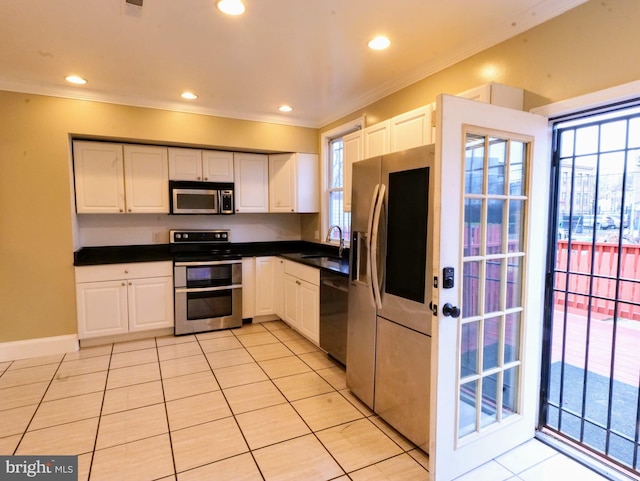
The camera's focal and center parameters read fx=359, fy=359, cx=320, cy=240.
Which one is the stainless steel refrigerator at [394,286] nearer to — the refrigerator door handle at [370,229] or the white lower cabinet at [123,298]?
the refrigerator door handle at [370,229]

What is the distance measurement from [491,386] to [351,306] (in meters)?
1.03

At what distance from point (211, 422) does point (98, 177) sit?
9.42 feet

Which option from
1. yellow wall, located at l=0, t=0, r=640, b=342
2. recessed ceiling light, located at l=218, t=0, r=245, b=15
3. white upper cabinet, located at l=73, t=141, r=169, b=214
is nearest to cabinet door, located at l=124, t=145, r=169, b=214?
white upper cabinet, located at l=73, t=141, r=169, b=214

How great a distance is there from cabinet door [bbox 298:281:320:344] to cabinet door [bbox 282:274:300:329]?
9 cm

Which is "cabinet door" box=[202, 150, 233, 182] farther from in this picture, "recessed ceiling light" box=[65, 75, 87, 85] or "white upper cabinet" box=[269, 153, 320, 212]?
"recessed ceiling light" box=[65, 75, 87, 85]

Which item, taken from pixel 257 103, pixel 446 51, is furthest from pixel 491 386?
pixel 257 103

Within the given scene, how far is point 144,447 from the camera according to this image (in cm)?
212

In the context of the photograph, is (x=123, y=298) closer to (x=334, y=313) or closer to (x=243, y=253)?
(x=243, y=253)

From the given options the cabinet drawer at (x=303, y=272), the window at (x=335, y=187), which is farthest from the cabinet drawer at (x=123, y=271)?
the window at (x=335, y=187)

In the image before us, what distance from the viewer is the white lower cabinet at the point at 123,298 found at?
362 centimetres

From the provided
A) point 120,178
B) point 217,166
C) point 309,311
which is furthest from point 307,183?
point 120,178

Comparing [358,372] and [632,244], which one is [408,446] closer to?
[358,372]

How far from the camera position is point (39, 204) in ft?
11.1

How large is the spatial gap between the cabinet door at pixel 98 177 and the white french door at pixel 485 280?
3516mm
